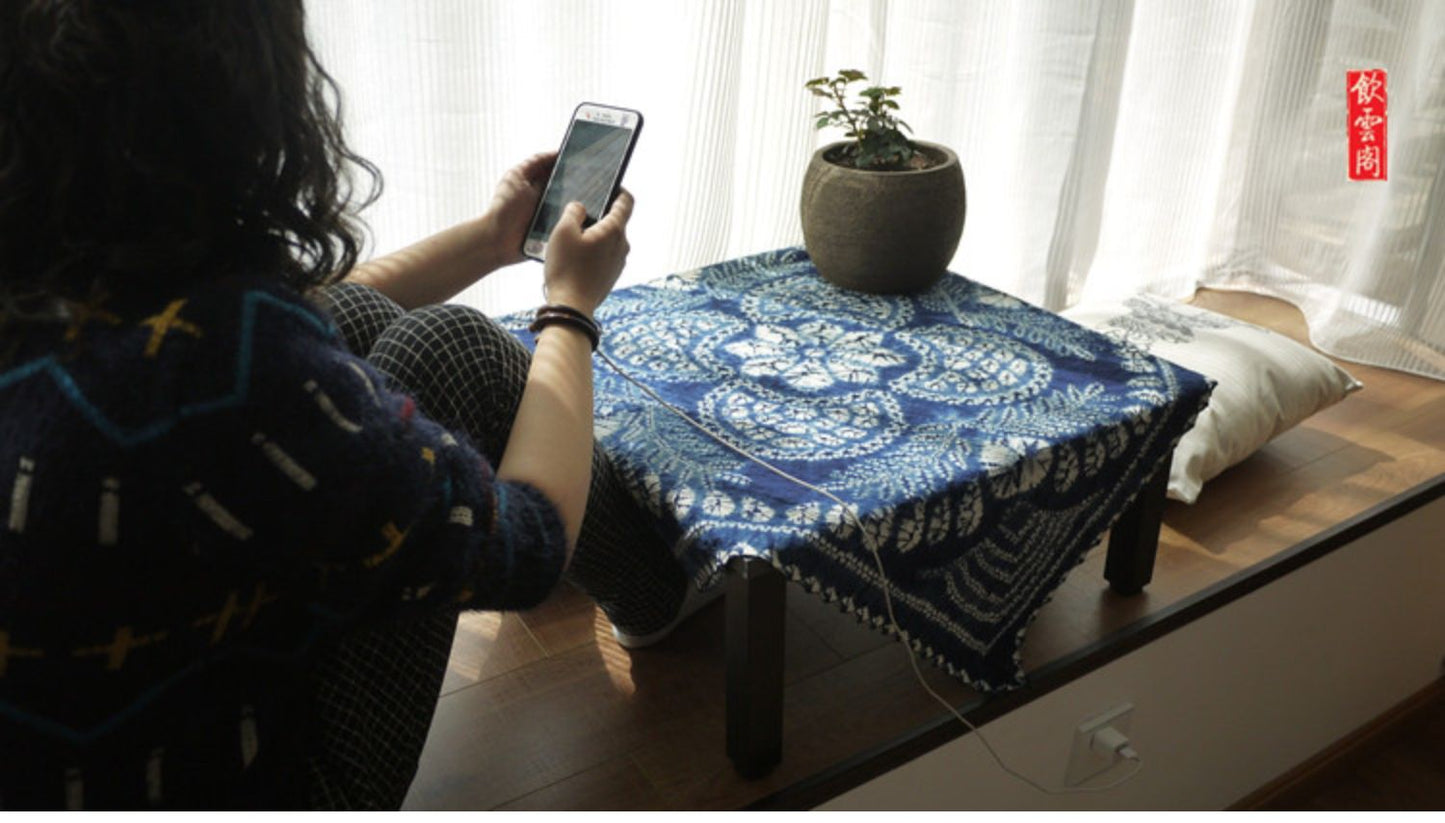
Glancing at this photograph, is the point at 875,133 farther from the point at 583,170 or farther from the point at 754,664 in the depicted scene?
the point at 754,664

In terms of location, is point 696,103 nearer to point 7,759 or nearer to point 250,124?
point 250,124

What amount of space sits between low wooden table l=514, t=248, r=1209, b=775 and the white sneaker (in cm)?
9

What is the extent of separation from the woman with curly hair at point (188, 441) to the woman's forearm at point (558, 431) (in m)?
0.04

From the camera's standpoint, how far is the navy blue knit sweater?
517mm

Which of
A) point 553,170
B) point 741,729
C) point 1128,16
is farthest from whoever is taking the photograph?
point 1128,16

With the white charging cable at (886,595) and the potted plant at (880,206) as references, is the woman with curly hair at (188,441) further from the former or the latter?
the potted plant at (880,206)

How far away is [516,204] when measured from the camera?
41.5 inches

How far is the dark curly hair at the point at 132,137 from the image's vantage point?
0.52 metres

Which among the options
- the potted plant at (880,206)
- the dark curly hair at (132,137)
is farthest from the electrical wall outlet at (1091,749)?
the dark curly hair at (132,137)

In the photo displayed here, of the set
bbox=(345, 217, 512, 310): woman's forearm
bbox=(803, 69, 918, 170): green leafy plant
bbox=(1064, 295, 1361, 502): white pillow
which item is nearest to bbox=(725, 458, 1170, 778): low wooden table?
bbox=(345, 217, 512, 310): woman's forearm

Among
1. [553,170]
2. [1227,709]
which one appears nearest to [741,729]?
[553,170]

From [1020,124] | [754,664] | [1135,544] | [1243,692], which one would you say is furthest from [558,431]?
[1020,124]

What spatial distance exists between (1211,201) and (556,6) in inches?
48.3

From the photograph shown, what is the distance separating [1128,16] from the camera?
168cm
